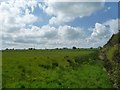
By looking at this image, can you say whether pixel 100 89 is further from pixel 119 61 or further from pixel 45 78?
pixel 119 61

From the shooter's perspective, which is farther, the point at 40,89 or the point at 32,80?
the point at 32,80

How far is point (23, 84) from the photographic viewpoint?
3028cm

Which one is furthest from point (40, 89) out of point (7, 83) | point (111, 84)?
point (111, 84)

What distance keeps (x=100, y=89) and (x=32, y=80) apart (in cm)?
776

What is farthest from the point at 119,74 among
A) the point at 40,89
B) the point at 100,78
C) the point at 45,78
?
the point at 40,89

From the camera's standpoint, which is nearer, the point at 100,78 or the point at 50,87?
the point at 50,87

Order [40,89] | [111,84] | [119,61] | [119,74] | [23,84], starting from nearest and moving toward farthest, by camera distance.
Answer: [40,89]
[23,84]
[111,84]
[119,74]
[119,61]

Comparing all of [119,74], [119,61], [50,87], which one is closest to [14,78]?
[50,87]

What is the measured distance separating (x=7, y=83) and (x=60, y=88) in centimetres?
565

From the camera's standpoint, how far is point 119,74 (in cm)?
3556

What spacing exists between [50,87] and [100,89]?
4.91 metres

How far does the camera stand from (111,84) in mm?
33281

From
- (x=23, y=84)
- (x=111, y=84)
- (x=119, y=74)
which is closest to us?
(x=23, y=84)

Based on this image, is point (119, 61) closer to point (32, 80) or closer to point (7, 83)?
point (32, 80)
